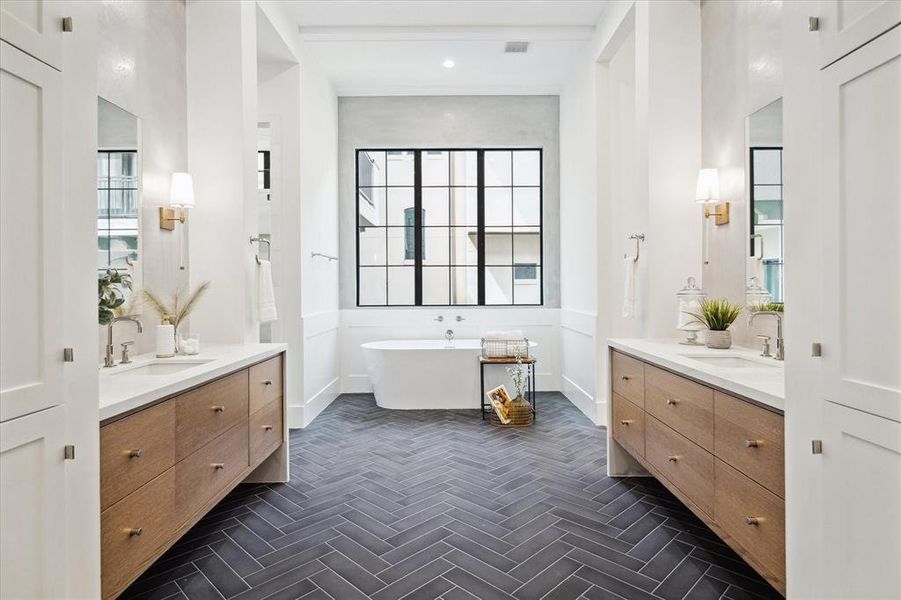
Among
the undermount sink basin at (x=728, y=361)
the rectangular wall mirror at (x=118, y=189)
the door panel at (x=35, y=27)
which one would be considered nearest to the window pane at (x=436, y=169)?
the rectangular wall mirror at (x=118, y=189)

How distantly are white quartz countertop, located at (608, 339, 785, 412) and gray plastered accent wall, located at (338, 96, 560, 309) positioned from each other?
9.46 feet

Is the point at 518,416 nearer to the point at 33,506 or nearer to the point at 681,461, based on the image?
the point at 681,461

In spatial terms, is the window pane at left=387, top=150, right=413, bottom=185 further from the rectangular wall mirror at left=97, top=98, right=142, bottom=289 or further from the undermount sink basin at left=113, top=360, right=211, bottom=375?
the undermount sink basin at left=113, top=360, right=211, bottom=375

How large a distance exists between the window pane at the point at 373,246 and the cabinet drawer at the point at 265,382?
9.71 feet

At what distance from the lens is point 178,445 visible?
1.96 m

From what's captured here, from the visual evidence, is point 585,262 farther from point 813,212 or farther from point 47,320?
point 47,320

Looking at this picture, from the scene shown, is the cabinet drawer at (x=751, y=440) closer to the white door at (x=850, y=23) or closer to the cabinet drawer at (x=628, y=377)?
the cabinet drawer at (x=628, y=377)

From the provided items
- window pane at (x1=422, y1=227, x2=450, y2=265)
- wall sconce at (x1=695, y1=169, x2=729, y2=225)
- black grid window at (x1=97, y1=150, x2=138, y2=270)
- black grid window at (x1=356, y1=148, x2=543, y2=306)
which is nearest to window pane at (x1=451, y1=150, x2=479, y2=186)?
black grid window at (x1=356, y1=148, x2=543, y2=306)

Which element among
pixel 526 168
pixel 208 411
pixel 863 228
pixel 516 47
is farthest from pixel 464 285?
pixel 863 228

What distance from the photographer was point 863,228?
4.10ft

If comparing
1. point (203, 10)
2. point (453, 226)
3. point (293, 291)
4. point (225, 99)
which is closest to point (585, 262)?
point (453, 226)

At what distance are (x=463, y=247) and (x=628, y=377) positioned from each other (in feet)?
11.3

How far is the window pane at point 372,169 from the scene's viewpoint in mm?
5926

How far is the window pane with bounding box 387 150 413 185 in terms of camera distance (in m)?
5.98
